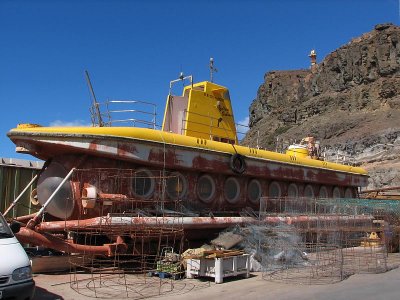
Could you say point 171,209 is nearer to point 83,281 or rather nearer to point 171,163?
point 171,163

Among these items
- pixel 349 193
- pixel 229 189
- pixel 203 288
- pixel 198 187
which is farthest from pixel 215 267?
pixel 349 193

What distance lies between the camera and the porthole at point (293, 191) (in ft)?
60.8

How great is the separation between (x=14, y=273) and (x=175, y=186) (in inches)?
291

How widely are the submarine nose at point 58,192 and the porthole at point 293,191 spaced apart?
967 cm

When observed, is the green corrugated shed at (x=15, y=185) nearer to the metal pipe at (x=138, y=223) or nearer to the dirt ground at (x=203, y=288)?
the metal pipe at (x=138, y=223)

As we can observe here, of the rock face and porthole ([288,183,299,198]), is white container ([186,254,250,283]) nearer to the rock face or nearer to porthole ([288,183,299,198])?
porthole ([288,183,299,198])

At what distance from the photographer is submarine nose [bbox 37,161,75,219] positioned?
12.0m

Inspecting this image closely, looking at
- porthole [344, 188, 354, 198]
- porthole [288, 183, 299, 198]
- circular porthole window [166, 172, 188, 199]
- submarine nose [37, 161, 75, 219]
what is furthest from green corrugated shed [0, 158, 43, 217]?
porthole [344, 188, 354, 198]

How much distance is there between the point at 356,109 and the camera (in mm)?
76312

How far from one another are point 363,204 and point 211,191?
556 centimetres

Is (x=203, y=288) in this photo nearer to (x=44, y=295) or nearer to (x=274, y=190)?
(x=44, y=295)

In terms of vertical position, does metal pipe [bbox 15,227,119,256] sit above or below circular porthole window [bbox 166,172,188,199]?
below

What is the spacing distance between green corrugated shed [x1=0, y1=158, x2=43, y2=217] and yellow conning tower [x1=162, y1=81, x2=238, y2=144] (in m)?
5.01

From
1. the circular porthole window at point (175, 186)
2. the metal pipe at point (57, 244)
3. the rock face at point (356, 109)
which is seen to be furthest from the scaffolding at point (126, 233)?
the rock face at point (356, 109)
